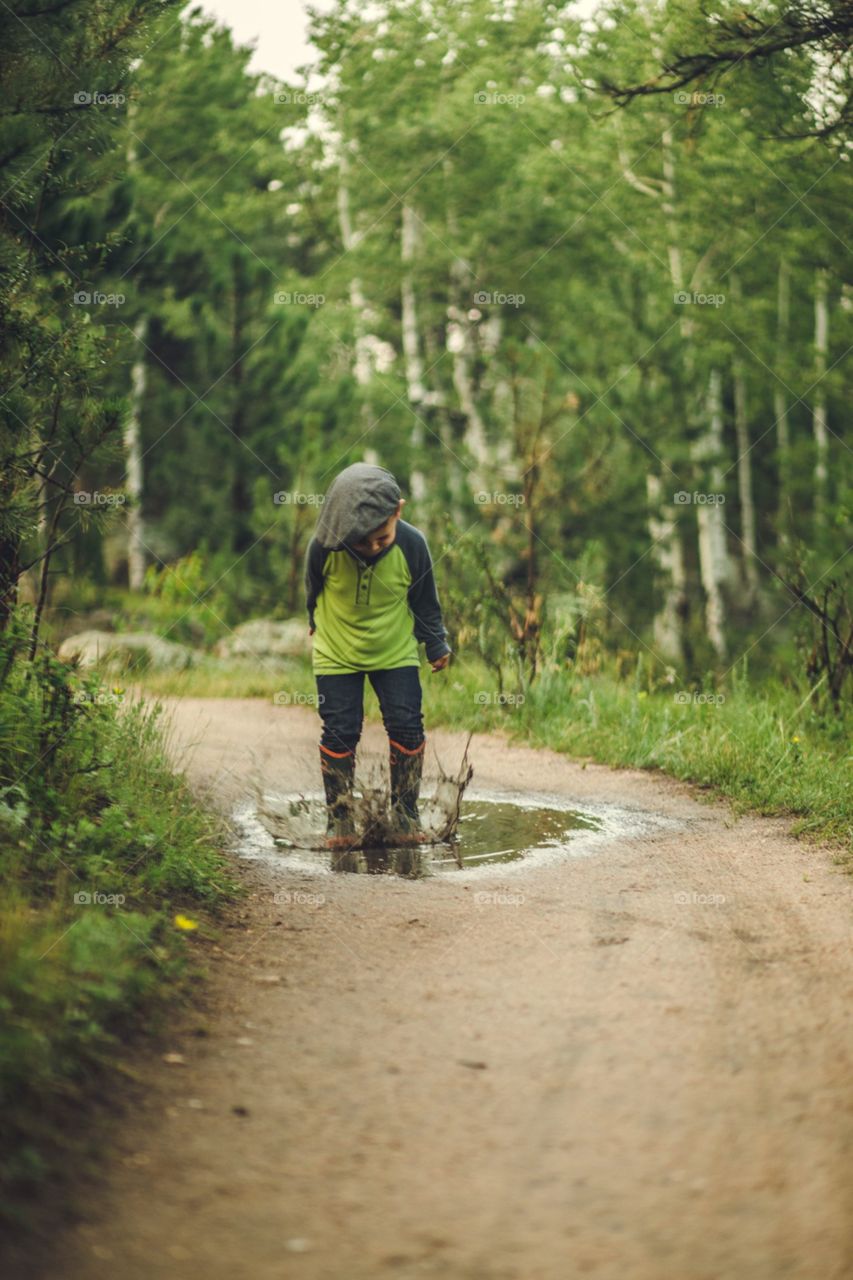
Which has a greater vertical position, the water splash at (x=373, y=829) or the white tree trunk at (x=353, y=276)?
the white tree trunk at (x=353, y=276)

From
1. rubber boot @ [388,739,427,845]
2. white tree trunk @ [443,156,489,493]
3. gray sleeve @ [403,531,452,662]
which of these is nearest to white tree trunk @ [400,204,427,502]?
white tree trunk @ [443,156,489,493]

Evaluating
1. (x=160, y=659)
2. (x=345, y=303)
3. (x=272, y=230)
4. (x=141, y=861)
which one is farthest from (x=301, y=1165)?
(x=272, y=230)

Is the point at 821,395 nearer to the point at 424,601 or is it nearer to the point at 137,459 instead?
the point at 137,459

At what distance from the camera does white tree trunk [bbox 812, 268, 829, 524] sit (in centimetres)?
1991

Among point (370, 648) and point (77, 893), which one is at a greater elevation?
point (370, 648)

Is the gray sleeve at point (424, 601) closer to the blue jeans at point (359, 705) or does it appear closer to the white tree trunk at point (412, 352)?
the blue jeans at point (359, 705)

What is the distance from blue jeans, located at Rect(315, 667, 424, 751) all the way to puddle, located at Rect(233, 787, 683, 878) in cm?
34

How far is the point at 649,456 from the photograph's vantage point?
59.2ft

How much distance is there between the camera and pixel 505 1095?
295cm

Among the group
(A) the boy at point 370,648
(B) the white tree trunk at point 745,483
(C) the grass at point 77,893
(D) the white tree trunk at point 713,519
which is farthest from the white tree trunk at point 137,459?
(C) the grass at point 77,893

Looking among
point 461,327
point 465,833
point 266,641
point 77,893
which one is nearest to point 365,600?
point 465,833

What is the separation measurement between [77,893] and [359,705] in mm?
2097

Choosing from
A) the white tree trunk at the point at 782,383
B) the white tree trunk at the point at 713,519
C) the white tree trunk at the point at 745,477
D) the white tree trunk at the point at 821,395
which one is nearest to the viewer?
the white tree trunk at the point at 713,519

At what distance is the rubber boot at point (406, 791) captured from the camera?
5727 millimetres
